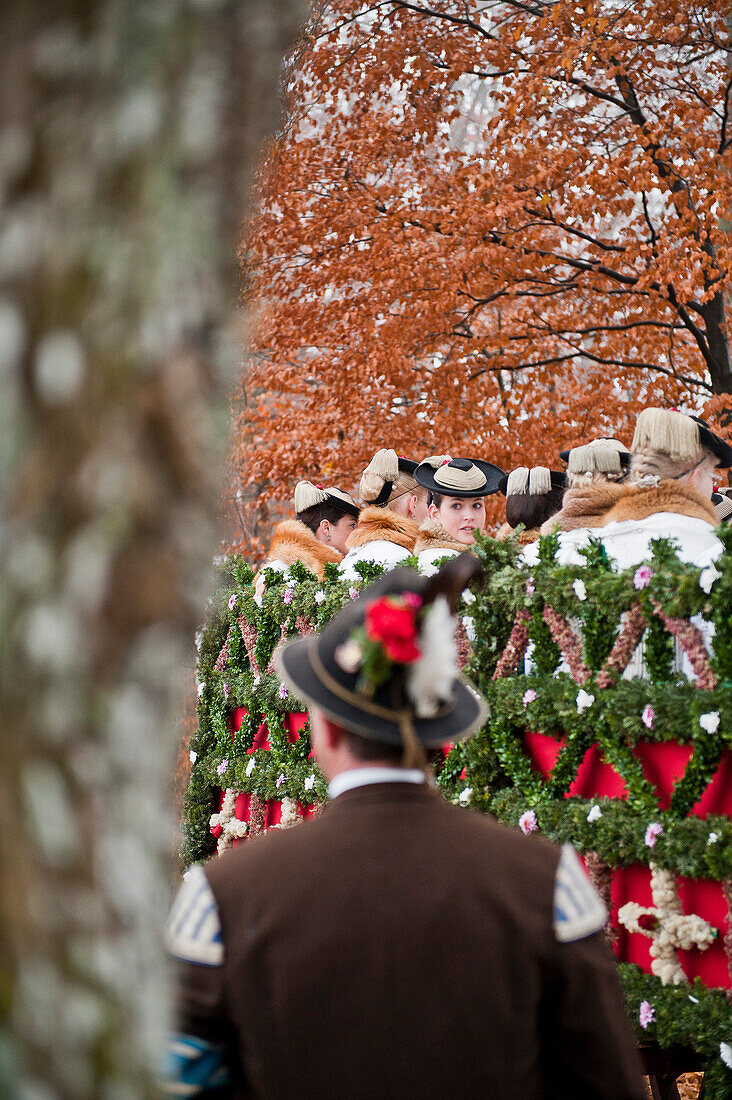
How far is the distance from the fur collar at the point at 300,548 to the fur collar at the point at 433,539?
1038mm

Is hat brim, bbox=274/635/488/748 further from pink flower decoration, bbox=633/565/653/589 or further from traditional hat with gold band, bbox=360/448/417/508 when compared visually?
traditional hat with gold band, bbox=360/448/417/508

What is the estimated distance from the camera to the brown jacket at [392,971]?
75.8 inches

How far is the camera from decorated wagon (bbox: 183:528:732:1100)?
375cm

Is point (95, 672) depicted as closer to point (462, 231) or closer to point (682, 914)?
point (682, 914)

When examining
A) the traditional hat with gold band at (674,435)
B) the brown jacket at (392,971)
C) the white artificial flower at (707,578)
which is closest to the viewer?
the brown jacket at (392,971)

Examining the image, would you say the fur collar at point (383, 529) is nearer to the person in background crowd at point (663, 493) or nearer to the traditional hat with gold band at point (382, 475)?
the traditional hat with gold band at point (382, 475)

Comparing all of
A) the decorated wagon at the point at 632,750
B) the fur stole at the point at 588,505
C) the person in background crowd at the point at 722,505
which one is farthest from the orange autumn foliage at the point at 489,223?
the decorated wagon at the point at 632,750

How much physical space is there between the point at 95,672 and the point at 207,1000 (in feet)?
4.08

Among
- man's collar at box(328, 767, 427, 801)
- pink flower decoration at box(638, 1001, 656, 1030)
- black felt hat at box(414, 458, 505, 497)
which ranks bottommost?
pink flower decoration at box(638, 1001, 656, 1030)

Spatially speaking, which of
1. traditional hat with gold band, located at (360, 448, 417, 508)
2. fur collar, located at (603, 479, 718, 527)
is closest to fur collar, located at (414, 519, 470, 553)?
traditional hat with gold band, located at (360, 448, 417, 508)

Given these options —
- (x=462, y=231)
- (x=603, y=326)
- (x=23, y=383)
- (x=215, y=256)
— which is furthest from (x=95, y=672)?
(x=603, y=326)

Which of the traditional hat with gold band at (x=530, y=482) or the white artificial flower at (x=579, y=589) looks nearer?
the white artificial flower at (x=579, y=589)

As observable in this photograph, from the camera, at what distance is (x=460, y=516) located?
6473 mm

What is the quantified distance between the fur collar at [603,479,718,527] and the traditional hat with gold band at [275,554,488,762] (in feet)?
8.52
